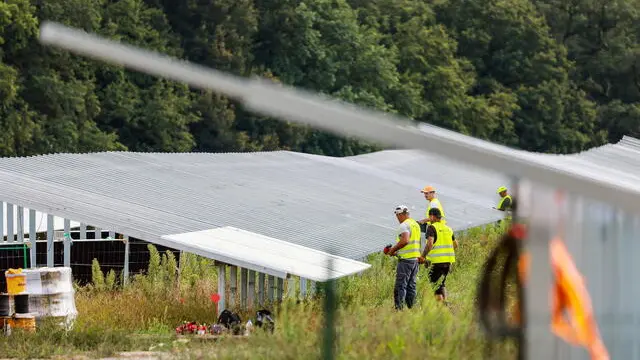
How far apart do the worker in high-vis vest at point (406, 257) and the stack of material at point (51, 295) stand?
3742 millimetres

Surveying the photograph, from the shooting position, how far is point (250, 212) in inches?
874

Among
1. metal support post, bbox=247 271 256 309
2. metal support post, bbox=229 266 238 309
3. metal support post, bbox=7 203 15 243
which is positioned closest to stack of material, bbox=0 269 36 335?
metal support post, bbox=229 266 238 309

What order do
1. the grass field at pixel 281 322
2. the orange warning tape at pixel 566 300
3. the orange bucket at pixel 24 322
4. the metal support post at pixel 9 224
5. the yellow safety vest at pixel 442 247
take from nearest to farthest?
the orange warning tape at pixel 566 300 → the grass field at pixel 281 322 → the orange bucket at pixel 24 322 → the yellow safety vest at pixel 442 247 → the metal support post at pixel 9 224

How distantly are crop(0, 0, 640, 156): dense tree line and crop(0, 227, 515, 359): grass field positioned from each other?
24.5 metres

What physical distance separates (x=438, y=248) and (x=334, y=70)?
43.2 meters

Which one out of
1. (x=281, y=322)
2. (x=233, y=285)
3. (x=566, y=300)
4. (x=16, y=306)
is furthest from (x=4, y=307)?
(x=566, y=300)

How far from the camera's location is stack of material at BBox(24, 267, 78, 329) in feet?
52.2

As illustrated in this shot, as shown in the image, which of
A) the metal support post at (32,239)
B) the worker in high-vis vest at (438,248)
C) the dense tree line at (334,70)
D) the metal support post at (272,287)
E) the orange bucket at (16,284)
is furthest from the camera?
the dense tree line at (334,70)

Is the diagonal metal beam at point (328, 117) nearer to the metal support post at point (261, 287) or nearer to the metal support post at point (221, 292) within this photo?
the metal support post at point (221, 292)

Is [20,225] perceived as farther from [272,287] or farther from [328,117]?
[328,117]

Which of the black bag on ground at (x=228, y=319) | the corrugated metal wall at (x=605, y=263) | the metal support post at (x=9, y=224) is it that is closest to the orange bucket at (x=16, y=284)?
the black bag on ground at (x=228, y=319)

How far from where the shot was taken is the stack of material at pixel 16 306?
1580 centimetres

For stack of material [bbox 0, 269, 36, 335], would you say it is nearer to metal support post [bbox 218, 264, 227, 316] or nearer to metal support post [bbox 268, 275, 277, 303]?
metal support post [bbox 218, 264, 227, 316]

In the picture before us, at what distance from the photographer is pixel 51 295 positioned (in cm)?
1600
